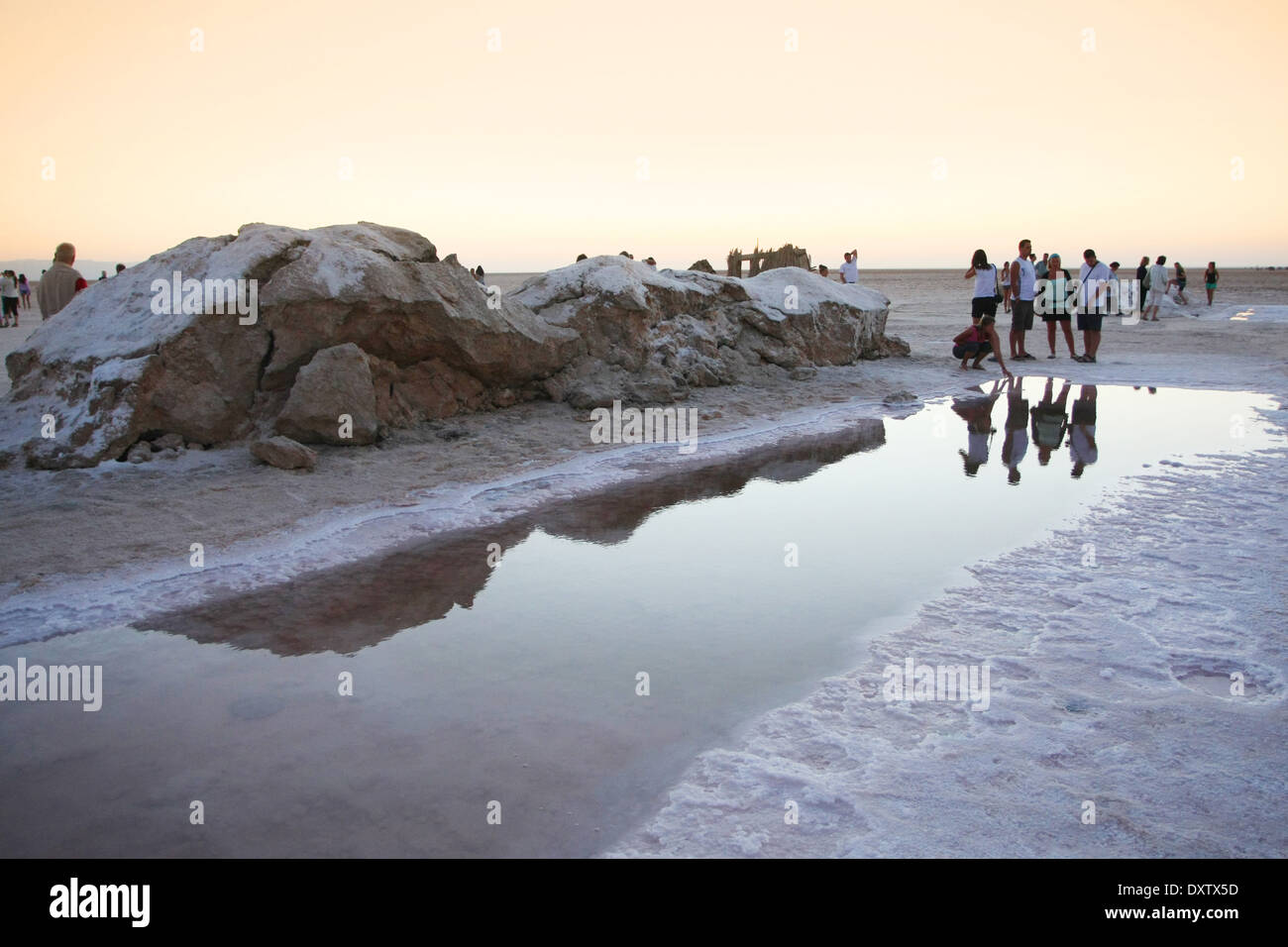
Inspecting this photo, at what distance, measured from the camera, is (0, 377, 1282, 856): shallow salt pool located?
2.55m

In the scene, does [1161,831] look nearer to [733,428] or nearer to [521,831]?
[521,831]

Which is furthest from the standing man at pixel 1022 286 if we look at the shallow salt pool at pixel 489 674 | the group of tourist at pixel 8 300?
the group of tourist at pixel 8 300

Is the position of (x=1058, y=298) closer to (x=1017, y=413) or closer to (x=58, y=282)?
(x=1017, y=413)

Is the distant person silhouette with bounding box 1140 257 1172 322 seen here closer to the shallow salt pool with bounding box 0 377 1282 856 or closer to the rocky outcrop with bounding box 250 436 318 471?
the shallow salt pool with bounding box 0 377 1282 856

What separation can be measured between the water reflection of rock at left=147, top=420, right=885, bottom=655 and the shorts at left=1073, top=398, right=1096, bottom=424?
478 centimetres

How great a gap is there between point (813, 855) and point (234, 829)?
1.65 meters

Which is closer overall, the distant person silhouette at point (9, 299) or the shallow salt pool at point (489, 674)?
the shallow salt pool at point (489, 674)

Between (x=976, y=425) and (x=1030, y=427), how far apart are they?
52 centimetres
